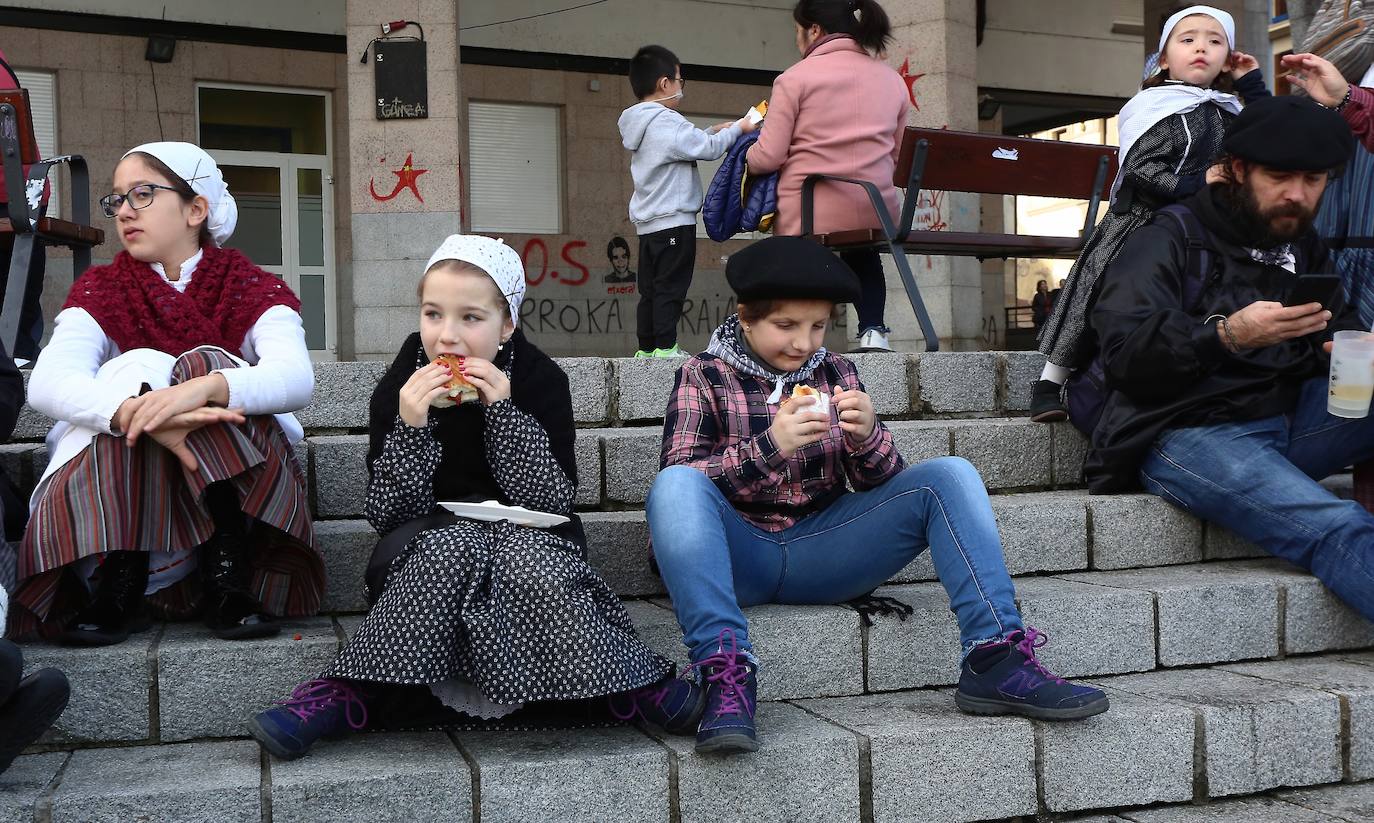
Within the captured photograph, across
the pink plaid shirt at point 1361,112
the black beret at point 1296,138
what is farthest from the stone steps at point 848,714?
the pink plaid shirt at point 1361,112

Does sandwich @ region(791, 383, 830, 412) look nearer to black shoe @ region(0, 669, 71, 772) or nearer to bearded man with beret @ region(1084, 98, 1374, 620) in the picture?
bearded man with beret @ region(1084, 98, 1374, 620)

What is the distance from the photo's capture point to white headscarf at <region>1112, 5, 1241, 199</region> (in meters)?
4.46

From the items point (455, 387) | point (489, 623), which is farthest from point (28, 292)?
point (489, 623)

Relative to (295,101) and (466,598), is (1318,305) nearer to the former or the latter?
(466,598)

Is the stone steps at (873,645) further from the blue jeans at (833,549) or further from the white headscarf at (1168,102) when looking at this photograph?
the white headscarf at (1168,102)

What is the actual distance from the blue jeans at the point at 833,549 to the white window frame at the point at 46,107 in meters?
10.3

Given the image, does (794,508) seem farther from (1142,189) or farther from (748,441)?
(1142,189)

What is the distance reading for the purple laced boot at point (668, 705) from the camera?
277 centimetres

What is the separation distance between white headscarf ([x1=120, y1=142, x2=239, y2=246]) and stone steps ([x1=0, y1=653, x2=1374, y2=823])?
1.38 m

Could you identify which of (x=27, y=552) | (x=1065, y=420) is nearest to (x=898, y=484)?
(x=1065, y=420)

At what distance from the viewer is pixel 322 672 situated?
9.24ft

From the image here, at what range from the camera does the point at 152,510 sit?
9.72 ft

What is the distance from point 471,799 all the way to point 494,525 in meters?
0.61

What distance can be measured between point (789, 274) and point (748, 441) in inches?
16.8
